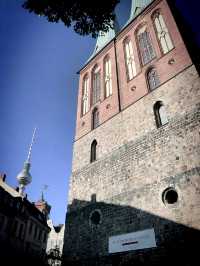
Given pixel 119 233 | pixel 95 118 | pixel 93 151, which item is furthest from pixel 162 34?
pixel 119 233

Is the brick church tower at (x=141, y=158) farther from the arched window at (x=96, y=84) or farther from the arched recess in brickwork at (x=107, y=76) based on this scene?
the arched window at (x=96, y=84)

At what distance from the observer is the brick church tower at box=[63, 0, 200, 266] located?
Result: 8.71 meters

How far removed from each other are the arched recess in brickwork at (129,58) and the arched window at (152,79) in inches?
48.2

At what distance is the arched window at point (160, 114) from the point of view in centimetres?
1117

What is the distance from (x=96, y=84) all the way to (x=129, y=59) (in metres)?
3.11

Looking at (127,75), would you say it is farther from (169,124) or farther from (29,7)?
(29,7)

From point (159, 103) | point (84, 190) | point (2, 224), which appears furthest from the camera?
point (2, 224)

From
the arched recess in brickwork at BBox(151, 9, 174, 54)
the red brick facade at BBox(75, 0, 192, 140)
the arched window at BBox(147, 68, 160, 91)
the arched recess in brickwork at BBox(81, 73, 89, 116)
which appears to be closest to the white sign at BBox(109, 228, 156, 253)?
the red brick facade at BBox(75, 0, 192, 140)

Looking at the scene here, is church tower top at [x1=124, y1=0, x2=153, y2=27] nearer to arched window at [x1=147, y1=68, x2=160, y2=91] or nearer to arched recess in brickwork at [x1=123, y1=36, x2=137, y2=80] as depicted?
arched recess in brickwork at [x1=123, y1=36, x2=137, y2=80]

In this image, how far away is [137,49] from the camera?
15734 mm

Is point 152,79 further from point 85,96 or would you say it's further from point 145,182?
point 85,96

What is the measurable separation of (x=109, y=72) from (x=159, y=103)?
6.29 metres

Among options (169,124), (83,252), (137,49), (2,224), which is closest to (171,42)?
(137,49)

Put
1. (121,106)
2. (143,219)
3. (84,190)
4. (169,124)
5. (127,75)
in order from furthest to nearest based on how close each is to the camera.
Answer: (127,75) < (121,106) < (84,190) < (169,124) < (143,219)
